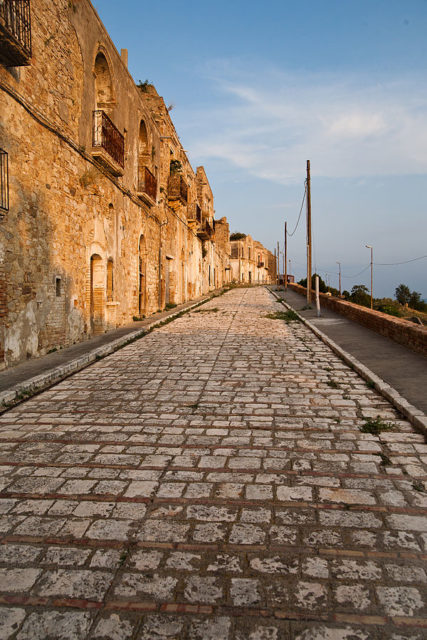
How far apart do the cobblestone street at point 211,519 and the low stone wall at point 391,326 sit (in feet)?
11.5

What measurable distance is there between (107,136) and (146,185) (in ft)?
15.5

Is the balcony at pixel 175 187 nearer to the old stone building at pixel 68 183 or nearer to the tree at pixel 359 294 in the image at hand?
the old stone building at pixel 68 183

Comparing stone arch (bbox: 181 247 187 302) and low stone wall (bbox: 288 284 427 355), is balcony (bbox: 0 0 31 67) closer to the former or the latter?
low stone wall (bbox: 288 284 427 355)

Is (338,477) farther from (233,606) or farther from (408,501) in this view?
(233,606)

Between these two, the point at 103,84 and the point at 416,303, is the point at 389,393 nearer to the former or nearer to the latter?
the point at 103,84

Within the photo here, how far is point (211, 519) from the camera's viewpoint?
3.21m

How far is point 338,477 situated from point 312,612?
5.35 feet

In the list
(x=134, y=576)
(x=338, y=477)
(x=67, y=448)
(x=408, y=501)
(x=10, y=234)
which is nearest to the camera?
(x=134, y=576)

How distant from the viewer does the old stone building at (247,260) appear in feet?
238

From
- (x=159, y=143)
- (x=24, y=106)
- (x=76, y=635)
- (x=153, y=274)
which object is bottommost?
(x=76, y=635)

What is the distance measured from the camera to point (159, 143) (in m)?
20.6

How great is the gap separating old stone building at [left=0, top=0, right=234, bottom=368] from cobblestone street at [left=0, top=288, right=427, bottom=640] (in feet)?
11.5

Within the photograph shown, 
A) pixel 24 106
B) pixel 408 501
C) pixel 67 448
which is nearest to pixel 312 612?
pixel 408 501

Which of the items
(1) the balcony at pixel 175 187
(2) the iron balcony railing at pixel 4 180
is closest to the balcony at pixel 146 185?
(1) the balcony at pixel 175 187
